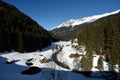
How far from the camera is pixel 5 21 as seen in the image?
144 m

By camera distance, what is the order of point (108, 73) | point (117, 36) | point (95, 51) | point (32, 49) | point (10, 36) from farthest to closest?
point (32, 49) → point (10, 36) → point (95, 51) → point (117, 36) → point (108, 73)

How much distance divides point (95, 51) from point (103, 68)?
2441 centimetres

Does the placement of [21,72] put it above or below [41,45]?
below

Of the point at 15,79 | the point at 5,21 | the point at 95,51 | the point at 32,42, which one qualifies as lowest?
the point at 15,79

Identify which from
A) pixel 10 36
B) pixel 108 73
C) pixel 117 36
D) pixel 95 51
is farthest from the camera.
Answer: pixel 10 36

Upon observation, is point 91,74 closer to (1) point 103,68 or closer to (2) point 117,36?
(1) point 103,68

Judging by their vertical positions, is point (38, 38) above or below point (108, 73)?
above

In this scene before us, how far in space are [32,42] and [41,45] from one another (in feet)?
36.6

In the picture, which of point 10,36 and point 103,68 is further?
point 10,36

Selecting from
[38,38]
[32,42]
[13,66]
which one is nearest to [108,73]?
[13,66]

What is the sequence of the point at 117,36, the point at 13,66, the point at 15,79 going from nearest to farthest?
1. the point at 15,79
2. the point at 117,36
3. the point at 13,66

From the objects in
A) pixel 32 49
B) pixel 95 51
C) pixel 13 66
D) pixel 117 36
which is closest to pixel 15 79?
pixel 13 66

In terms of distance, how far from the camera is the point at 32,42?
138250mm

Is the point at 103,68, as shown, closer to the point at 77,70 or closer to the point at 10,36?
the point at 77,70
